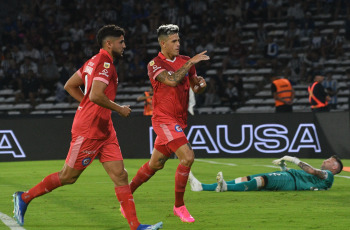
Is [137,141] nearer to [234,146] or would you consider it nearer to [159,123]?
[234,146]

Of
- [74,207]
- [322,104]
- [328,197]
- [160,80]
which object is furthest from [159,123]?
[322,104]

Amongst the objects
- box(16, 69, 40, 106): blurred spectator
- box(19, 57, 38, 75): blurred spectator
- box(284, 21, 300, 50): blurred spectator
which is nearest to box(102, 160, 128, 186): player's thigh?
box(16, 69, 40, 106): blurred spectator

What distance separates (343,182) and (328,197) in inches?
93.4

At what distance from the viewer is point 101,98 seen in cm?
727

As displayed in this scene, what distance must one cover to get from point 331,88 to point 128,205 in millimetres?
17608

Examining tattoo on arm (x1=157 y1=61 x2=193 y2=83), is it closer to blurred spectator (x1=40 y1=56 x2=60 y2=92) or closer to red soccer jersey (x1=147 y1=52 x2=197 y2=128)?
red soccer jersey (x1=147 y1=52 x2=197 y2=128)

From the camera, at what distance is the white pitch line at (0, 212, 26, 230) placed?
26.1 ft

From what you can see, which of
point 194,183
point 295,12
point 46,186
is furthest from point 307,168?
point 295,12

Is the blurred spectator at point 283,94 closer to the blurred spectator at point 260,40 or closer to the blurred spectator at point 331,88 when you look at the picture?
the blurred spectator at point 331,88

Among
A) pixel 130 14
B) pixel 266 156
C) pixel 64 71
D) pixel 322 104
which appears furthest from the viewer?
pixel 130 14

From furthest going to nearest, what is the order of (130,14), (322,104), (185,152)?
(130,14)
(322,104)
(185,152)

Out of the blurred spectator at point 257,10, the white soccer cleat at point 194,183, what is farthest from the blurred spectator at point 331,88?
the white soccer cleat at point 194,183

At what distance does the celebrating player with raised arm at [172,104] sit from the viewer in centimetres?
854

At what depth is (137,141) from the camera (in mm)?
19594
